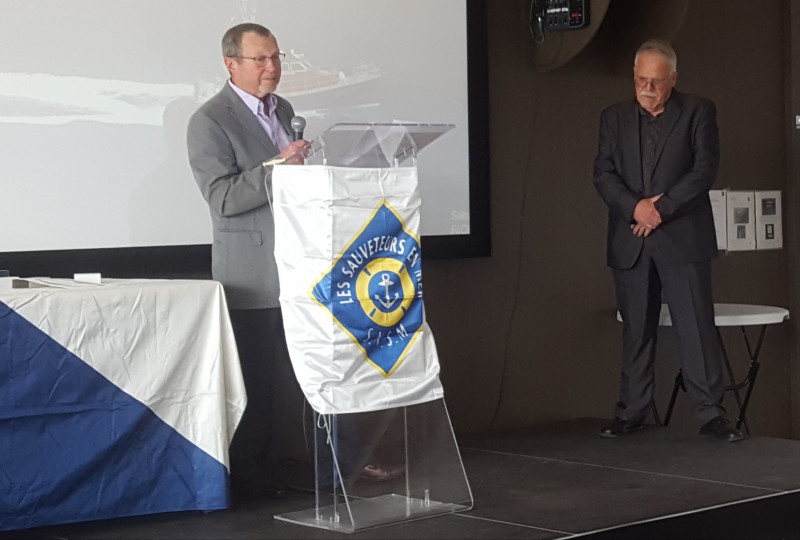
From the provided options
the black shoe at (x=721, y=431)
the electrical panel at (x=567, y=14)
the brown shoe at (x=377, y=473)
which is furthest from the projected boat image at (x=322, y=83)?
the black shoe at (x=721, y=431)

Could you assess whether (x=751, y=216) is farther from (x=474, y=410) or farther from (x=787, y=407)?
(x=474, y=410)

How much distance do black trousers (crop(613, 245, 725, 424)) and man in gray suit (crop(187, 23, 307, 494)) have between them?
1.56 m

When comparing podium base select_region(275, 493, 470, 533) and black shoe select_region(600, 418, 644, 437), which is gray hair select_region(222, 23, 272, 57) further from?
black shoe select_region(600, 418, 644, 437)

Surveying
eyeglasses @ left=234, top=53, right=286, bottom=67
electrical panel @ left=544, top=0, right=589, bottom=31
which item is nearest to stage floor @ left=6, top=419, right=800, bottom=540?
eyeglasses @ left=234, top=53, right=286, bottom=67

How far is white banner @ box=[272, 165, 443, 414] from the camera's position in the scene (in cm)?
329

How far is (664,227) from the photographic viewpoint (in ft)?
15.5

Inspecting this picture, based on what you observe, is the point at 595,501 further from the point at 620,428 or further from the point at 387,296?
the point at 620,428

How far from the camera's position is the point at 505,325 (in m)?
5.36

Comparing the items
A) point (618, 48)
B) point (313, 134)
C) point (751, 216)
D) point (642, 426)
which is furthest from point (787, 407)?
point (313, 134)

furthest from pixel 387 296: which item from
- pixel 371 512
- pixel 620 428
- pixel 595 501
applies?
pixel 620 428

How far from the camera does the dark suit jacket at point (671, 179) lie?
4.69m

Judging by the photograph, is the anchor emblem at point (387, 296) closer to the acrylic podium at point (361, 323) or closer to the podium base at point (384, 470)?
the acrylic podium at point (361, 323)

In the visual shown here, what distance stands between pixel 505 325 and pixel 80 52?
2253 mm

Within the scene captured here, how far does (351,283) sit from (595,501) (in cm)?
108
